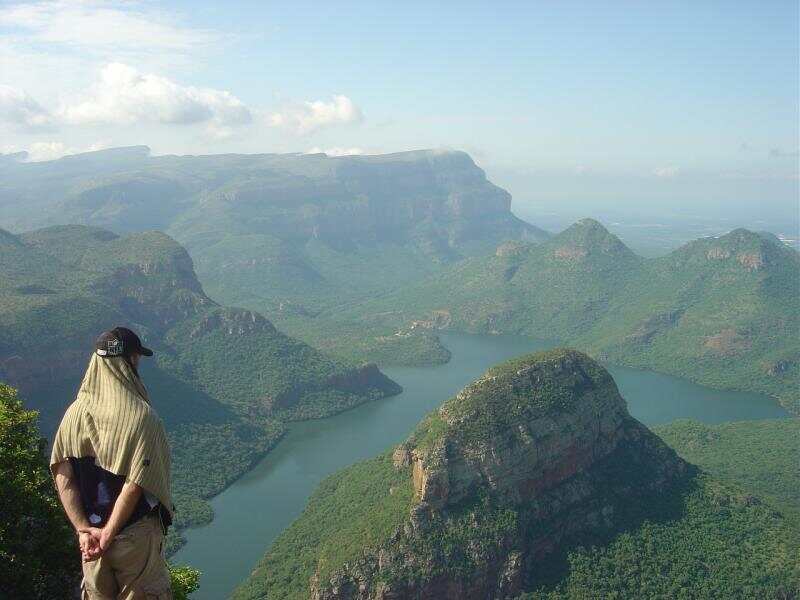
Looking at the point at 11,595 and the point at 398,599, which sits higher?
the point at 11,595

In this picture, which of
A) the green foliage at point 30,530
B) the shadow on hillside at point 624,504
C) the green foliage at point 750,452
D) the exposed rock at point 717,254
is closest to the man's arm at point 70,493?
the green foliage at point 30,530

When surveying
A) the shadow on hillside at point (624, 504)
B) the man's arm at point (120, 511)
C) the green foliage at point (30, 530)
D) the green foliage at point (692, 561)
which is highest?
the man's arm at point (120, 511)

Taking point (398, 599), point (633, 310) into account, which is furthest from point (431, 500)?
point (633, 310)

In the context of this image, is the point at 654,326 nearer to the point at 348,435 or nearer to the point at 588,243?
the point at 588,243

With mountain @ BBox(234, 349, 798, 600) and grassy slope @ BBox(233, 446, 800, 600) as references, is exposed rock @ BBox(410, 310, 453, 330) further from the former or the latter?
A: grassy slope @ BBox(233, 446, 800, 600)

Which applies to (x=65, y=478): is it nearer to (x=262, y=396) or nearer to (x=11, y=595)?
(x=11, y=595)

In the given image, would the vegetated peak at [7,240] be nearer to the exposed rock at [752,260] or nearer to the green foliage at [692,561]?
the green foliage at [692,561]
